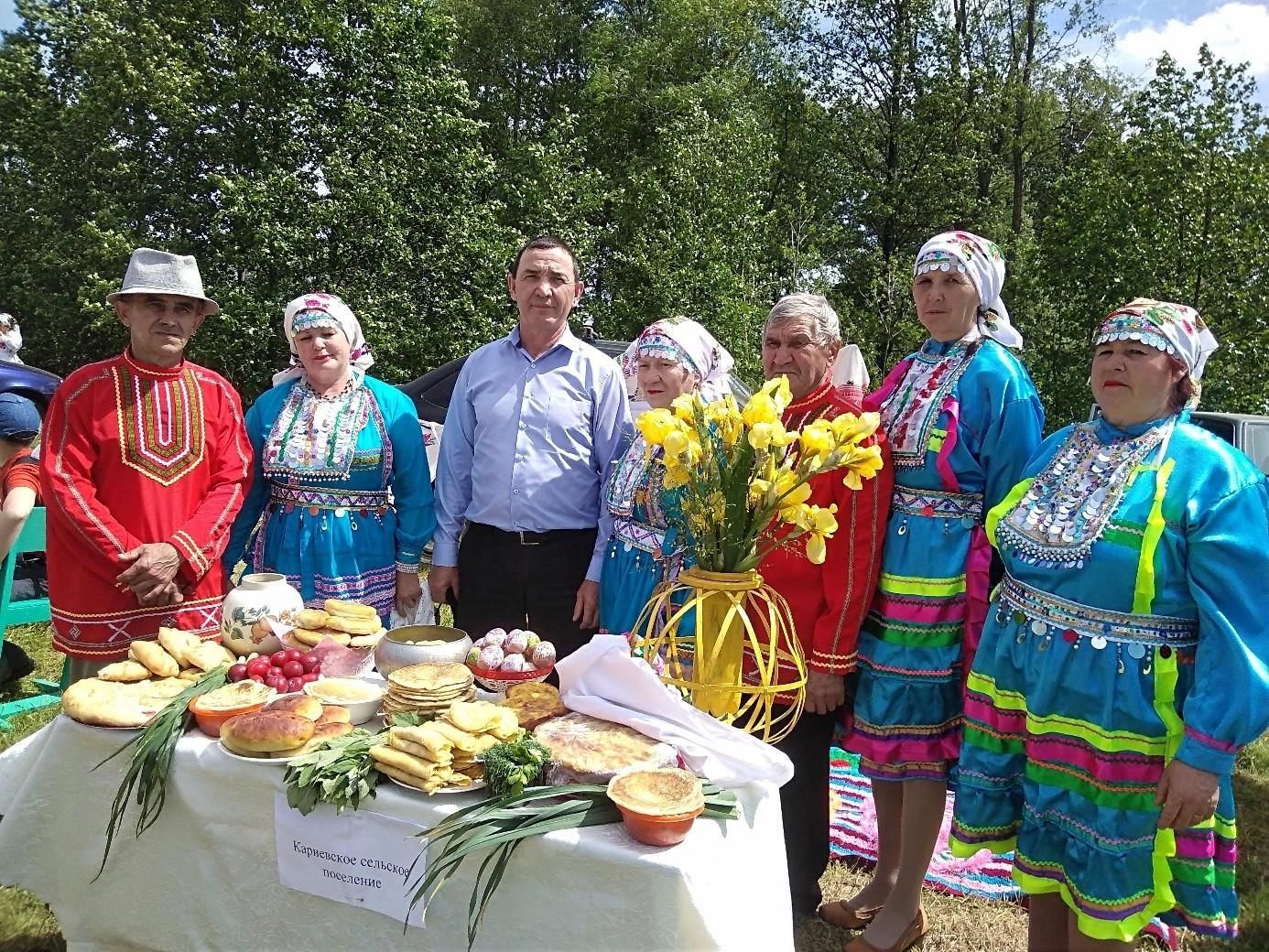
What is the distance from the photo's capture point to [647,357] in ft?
10.4

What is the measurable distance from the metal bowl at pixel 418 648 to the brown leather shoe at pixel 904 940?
1.57 m

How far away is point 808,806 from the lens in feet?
9.80

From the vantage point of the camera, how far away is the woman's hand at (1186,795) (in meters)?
1.94

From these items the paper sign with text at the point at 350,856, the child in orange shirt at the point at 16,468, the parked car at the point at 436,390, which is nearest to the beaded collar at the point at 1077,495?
the paper sign with text at the point at 350,856

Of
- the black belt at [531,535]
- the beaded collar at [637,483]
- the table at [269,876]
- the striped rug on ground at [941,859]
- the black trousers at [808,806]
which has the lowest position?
the striped rug on ground at [941,859]

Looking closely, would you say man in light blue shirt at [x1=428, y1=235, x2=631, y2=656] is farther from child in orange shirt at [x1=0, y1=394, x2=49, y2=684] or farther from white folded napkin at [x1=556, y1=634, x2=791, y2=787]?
child in orange shirt at [x1=0, y1=394, x2=49, y2=684]

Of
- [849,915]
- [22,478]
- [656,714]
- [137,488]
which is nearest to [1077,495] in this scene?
[656,714]

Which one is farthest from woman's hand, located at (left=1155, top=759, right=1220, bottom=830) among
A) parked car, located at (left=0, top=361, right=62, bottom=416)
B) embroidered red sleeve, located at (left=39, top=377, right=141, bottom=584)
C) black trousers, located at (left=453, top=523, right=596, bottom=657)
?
parked car, located at (left=0, top=361, right=62, bottom=416)

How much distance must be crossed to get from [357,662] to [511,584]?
1036 mm

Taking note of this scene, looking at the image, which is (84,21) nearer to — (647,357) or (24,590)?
(24,590)

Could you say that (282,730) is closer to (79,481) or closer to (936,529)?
(79,481)

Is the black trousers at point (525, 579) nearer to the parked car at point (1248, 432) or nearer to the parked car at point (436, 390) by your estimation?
the parked car at point (436, 390)

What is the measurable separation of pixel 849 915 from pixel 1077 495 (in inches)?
65.9

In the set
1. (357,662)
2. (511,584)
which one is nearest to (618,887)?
(357,662)
